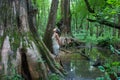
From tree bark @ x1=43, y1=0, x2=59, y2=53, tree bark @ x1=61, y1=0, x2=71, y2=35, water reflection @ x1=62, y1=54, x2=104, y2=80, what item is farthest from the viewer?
tree bark @ x1=61, y1=0, x2=71, y2=35

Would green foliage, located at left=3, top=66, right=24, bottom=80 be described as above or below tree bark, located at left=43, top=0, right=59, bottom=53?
below

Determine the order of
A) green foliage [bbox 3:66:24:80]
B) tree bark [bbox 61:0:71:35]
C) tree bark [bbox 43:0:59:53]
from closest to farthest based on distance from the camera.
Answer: green foliage [bbox 3:66:24:80]
tree bark [bbox 43:0:59:53]
tree bark [bbox 61:0:71:35]

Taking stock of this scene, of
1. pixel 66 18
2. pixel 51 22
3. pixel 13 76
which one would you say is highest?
pixel 51 22

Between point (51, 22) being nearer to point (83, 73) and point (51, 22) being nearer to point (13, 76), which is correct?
point (83, 73)

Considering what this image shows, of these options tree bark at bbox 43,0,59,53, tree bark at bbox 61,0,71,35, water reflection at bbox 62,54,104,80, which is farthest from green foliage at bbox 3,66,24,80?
Answer: tree bark at bbox 61,0,71,35

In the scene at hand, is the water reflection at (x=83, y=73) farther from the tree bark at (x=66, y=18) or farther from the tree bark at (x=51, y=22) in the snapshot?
the tree bark at (x=66, y=18)

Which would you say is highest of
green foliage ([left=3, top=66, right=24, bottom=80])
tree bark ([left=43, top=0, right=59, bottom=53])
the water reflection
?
tree bark ([left=43, top=0, right=59, bottom=53])

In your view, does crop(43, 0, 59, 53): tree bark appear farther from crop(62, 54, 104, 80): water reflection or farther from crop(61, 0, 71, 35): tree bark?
crop(61, 0, 71, 35): tree bark

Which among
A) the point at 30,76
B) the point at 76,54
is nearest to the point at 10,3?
the point at 30,76

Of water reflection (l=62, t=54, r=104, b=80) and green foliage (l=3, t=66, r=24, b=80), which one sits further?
water reflection (l=62, t=54, r=104, b=80)

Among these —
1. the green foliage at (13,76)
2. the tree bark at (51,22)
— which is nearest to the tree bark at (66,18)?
the tree bark at (51,22)

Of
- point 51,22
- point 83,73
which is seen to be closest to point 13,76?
point 51,22

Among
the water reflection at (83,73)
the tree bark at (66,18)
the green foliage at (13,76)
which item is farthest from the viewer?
Answer: the tree bark at (66,18)

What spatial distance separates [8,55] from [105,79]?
15.5 ft
